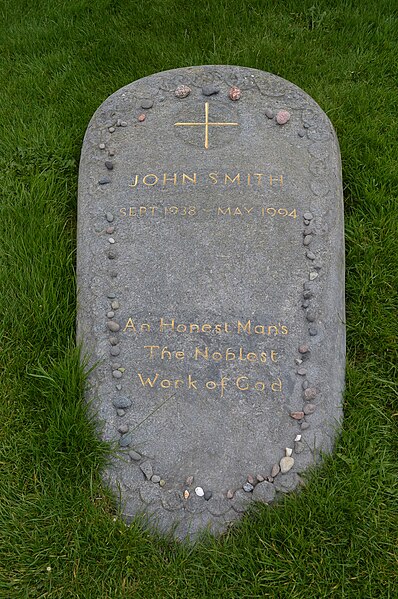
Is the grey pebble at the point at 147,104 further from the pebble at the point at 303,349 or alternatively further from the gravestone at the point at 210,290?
the pebble at the point at 303,349

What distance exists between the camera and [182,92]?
9.98 feet

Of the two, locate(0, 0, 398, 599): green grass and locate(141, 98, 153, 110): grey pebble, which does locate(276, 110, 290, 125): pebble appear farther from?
locate(141, 98, 153, 110): grey pebble

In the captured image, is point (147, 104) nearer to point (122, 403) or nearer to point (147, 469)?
point (122, 403)

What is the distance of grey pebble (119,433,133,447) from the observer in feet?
7.73

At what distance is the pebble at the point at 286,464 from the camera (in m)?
2.30

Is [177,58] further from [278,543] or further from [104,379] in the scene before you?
[278,543]

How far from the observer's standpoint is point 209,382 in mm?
2424

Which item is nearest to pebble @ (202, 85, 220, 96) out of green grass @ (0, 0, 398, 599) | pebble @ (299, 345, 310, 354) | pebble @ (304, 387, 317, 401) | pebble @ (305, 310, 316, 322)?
green grass @ (0, 0, 398, 599)

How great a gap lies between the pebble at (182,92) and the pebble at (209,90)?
73 mm

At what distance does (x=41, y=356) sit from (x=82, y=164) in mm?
926

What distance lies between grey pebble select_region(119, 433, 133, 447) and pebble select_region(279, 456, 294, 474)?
561mm

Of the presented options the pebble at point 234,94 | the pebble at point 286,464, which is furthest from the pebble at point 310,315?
the pebble at point 234,94

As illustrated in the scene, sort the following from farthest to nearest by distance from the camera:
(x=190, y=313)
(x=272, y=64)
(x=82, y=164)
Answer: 1. (x=272, y=64)
2. (x=82, y=164)
3. (x=190, y=313)

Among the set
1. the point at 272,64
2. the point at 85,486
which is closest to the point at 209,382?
the point at 85,486
